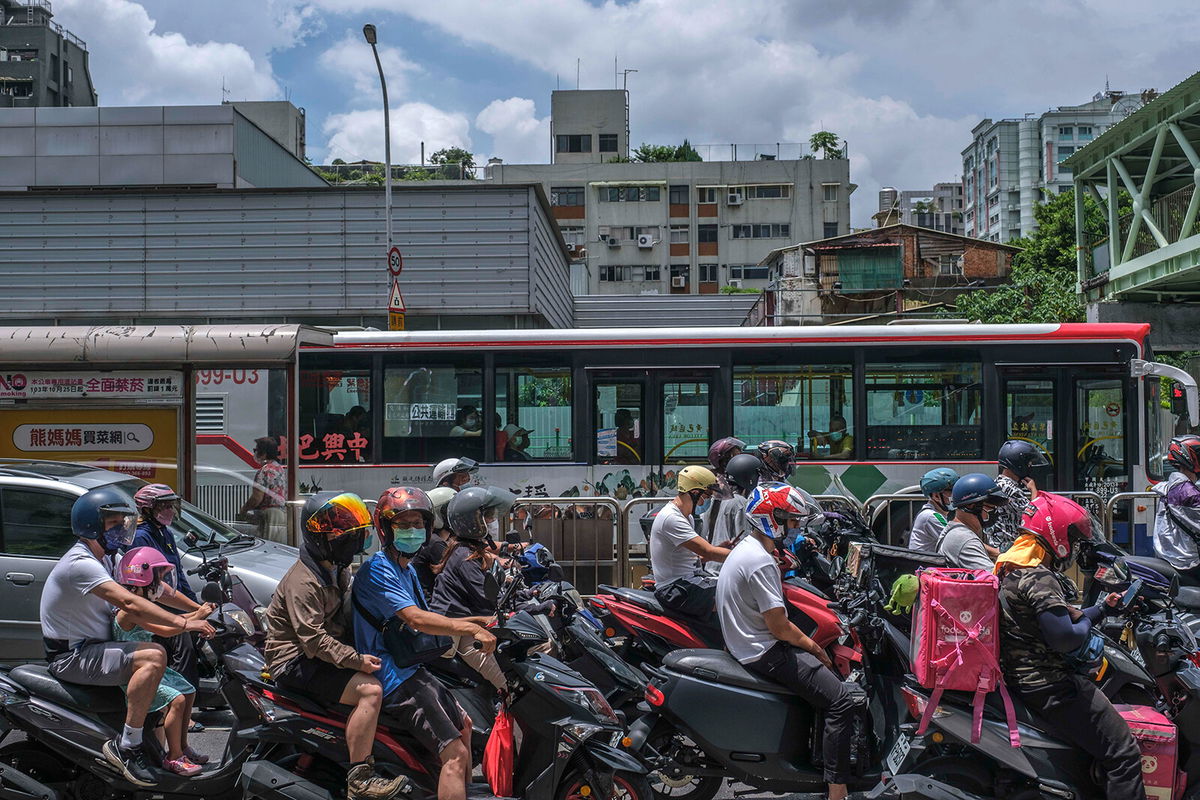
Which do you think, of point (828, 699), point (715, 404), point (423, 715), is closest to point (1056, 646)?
point (828, 699)

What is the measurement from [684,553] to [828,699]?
1485 mm

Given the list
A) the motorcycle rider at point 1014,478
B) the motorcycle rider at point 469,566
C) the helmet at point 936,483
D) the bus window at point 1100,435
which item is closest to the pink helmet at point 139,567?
the motorcycle rider at point 469,566

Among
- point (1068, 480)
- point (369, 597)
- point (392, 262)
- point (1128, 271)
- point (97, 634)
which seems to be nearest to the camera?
point (369, 597)

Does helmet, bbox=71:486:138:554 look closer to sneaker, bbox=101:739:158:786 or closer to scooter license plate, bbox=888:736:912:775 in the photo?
sneaker, bbox=101:739:158:786

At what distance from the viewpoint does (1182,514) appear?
696 centimetres

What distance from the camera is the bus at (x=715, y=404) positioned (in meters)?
12.3

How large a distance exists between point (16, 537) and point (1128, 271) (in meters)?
23.8

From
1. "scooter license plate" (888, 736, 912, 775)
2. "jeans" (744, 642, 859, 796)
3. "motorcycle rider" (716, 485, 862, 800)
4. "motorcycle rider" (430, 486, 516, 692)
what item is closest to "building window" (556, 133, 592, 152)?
"motorcycle rider" (430, 486, 516, 692)

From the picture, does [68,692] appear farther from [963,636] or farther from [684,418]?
[684,418]

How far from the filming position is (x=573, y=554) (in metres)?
9.55

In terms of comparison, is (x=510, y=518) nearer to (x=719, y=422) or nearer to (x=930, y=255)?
(x=719, y=422)

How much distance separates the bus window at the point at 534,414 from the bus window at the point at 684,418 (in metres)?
1.22

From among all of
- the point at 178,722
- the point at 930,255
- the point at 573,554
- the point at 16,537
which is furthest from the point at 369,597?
the point at 930,255

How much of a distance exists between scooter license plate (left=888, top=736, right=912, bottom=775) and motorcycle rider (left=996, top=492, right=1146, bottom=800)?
520mm
